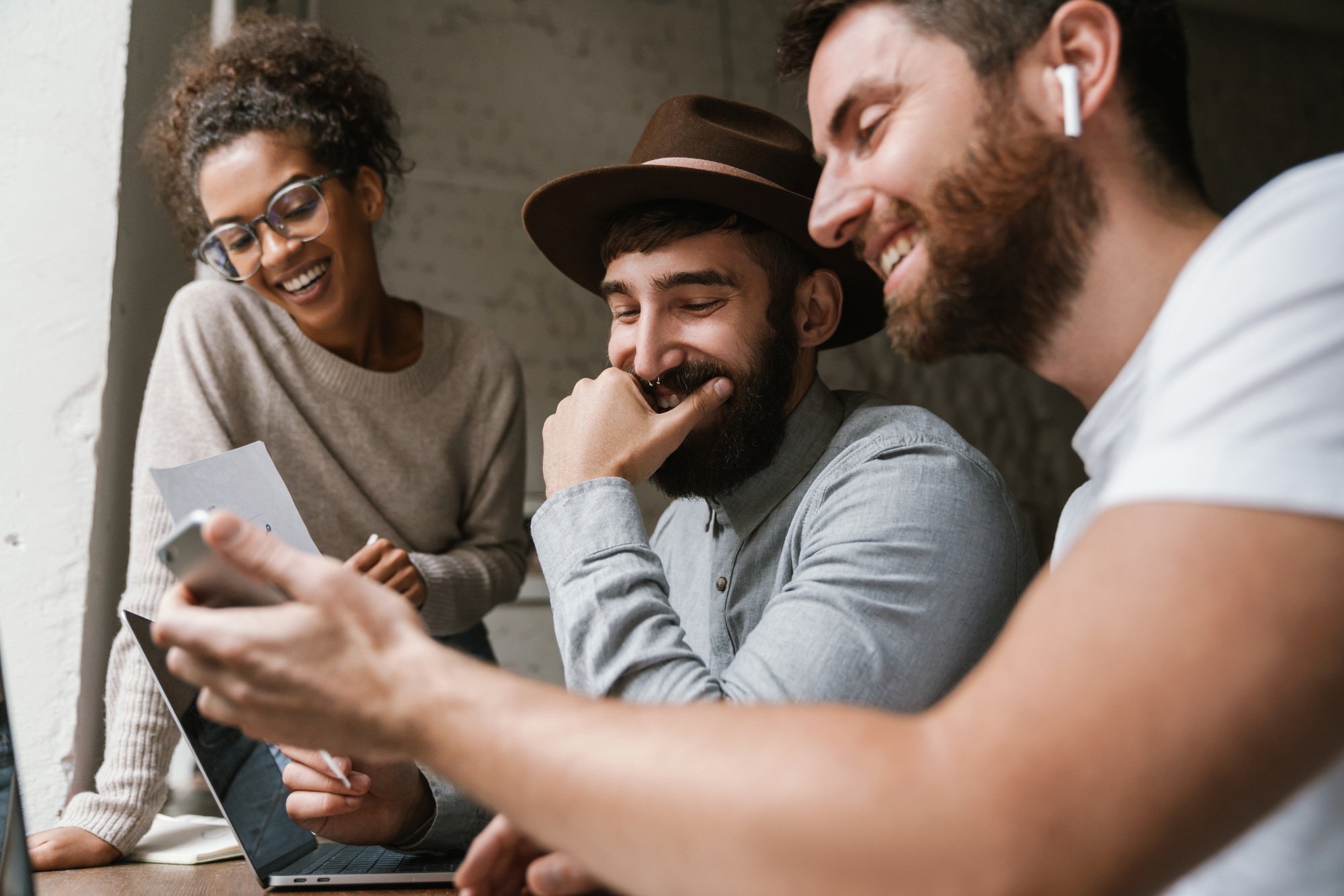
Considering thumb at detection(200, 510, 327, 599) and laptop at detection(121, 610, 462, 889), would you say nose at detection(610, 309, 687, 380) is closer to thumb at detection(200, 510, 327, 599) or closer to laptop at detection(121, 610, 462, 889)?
laptop at detection(121, 610, 462, 889)

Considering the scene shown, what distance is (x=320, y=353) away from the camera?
211 cm

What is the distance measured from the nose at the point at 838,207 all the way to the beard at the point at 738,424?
0.43 m

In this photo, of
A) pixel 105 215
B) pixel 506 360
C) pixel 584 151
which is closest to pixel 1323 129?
pixel 584 151

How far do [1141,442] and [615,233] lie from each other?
3.92 ft

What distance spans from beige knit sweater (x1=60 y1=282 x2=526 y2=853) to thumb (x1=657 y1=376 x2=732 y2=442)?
722 millimetres

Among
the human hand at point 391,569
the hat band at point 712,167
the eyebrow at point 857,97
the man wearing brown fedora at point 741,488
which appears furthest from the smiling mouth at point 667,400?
the eyebrow at point 857,97

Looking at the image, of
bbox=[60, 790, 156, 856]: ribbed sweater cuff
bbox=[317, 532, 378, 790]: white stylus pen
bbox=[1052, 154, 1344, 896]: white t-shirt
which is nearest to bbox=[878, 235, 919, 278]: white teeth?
bbox=[1052, 154, 1344, 896]: white t-shirt

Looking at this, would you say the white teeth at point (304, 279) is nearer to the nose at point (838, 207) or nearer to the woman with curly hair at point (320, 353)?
the woman with curly hair at point (320, 353)

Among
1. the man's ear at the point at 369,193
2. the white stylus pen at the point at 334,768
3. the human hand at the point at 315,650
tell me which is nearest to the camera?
the human hand at the point at 315,650

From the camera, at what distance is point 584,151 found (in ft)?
11.4

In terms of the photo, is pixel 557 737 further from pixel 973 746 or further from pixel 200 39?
pixel 200 39

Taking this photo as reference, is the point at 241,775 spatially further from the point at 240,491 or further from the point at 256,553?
the point at 256,553

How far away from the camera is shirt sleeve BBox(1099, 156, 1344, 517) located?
50 centimetres

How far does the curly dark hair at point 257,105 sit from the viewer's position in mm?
1986
